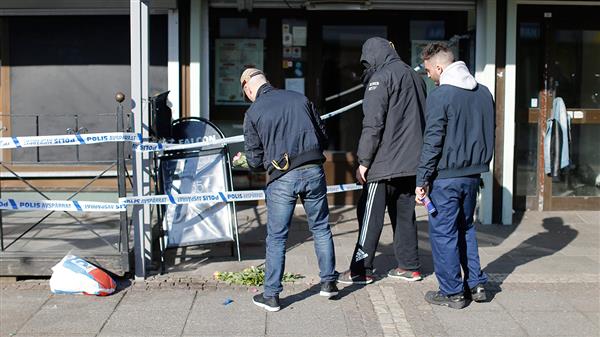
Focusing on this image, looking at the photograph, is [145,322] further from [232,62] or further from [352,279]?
[232,62]

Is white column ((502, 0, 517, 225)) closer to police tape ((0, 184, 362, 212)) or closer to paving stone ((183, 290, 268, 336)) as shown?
police tape ((0, 184, 362, 212))

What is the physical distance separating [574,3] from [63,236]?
6.44 metres

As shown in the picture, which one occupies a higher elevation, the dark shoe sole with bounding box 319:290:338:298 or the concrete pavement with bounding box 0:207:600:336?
the dark shoe sole with bounding box 319:290:338:298

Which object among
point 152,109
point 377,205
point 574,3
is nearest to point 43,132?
point 152,109

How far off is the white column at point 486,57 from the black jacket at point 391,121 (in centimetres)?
270

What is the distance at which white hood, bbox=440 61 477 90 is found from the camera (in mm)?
4977

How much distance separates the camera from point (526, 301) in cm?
534

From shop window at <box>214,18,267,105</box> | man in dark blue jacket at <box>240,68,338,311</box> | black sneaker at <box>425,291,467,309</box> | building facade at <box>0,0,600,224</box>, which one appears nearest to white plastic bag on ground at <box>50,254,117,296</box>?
man in dark blue jacket at <box>240,68,338,311</box>

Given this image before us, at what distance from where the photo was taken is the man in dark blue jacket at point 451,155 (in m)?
4.91

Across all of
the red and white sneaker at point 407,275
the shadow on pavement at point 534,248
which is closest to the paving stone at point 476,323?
the shadow on pavement at point 534,248

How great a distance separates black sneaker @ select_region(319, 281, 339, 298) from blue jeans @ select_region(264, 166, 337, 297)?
0.39 meters

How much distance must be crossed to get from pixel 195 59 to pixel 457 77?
3.82 metres

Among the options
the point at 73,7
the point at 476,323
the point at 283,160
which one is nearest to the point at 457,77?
the point at 283,160

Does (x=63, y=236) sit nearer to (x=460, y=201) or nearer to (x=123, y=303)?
(x=123, y=303)
